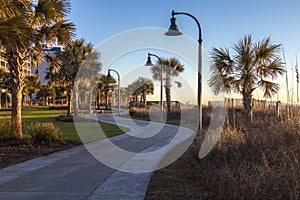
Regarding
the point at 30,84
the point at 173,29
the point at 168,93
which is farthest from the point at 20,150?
the point at 30,84

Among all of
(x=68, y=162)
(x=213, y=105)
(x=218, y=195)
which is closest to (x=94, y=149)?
(x=68, y=162)

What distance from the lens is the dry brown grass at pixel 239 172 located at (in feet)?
A: 14.5

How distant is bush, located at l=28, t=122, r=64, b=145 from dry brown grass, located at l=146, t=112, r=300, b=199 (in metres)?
5.46

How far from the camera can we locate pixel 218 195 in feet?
15.4

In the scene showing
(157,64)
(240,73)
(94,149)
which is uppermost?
(157,64)

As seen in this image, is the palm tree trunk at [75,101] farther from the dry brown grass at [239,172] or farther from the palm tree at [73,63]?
the dry brown grass at [239,172]

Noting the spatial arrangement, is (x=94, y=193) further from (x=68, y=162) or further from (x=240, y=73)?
(x=240, y=73)

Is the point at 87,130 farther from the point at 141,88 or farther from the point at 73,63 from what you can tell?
the point at 141,88

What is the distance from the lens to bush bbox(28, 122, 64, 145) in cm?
1148

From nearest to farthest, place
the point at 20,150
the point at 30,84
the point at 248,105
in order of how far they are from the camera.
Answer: the point at 20,150 → the point at 248,105 → the point at 30,84

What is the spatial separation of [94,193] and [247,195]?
261 centimetres

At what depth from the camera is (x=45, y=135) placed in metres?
11.5

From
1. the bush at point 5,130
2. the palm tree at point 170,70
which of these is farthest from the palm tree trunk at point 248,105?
the palm tree at point 170,70

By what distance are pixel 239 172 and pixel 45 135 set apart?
8.51 metres
